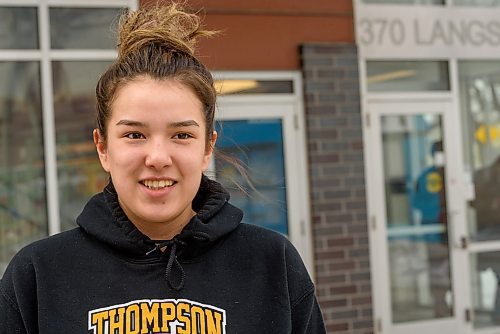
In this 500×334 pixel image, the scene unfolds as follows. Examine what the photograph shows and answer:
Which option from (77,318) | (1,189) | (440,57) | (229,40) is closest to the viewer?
(77,318)

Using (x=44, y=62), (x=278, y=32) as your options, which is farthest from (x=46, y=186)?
(x=278, y=32)

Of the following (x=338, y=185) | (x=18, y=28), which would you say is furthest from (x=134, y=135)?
(x=338, y=185)

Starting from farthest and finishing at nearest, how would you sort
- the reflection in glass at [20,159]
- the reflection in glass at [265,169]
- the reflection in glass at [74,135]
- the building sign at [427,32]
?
the building sign at [427,32], the reflection in glass at [265,169], the reflection in glass at [74,135], the reflection in glass at [20,159]

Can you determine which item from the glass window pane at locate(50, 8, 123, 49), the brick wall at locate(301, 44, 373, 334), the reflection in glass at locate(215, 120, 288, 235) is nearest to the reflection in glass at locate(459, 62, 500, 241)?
the brick wall at locate(301, 44, 373, 334)

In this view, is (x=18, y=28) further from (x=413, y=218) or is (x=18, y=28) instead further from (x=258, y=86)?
(x=413, y=218)

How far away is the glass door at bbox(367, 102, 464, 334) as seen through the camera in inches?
291

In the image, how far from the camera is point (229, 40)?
22.4ft

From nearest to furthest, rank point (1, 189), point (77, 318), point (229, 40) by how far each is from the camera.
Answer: point (77, 318) < point (1, 189) < point (229, 40)

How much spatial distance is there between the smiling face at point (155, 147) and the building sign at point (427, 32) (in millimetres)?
5525

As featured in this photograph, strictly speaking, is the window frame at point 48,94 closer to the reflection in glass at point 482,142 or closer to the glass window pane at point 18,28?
the glass window pane at point 18,28

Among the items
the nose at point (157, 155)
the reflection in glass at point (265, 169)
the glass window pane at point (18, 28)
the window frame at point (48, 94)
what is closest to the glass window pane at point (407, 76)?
the reflection in glass at point (265, 169)

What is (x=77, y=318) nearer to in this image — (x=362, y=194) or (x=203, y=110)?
(x=203, y=110)

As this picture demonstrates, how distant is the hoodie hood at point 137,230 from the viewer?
198 centimetres

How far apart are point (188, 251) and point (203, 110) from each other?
12.6 inches
